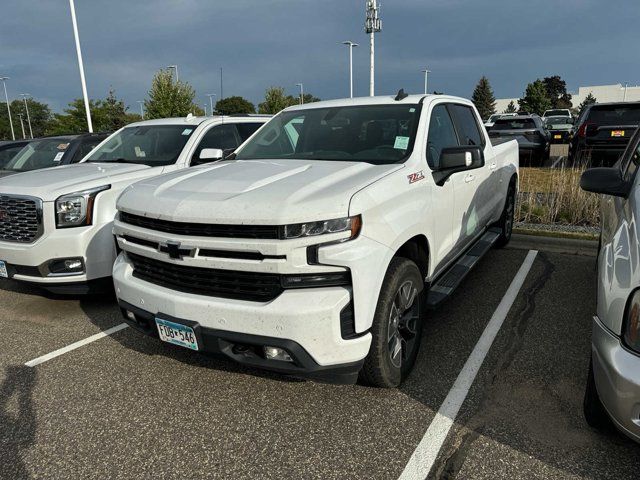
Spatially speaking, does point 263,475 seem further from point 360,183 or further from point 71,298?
point 71,298

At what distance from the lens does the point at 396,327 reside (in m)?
2.96

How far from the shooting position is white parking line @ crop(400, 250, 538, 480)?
2404 millimetres

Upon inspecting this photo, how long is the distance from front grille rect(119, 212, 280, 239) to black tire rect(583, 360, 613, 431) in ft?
5.83

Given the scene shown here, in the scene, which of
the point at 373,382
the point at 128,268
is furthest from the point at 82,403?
the point at 373,382

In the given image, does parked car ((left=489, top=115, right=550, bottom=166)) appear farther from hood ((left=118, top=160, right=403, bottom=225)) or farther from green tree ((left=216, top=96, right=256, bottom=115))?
green tree ((left=216, top=96, right=256, bottom=115))

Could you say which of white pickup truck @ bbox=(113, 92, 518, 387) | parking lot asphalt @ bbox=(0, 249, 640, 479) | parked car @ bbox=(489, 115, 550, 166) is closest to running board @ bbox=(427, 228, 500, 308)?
white pickup truck @ bbox=(113, 92, 518, 387)

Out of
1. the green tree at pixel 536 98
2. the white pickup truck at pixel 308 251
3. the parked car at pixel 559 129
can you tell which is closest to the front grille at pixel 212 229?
the white pickup truck at pixel 308 251

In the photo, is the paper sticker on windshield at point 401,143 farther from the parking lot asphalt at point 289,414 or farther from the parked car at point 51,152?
the parked car at point 51,152

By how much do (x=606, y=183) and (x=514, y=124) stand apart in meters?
13.1

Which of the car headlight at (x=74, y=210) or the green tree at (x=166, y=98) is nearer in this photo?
the car headlight at (x=74, y=210)

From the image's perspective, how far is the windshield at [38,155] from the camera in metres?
7.84

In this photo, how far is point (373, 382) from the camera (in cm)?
289

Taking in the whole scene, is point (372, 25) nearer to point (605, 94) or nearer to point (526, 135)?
point (526, 135)

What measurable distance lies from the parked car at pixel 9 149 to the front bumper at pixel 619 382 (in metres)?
9.47
